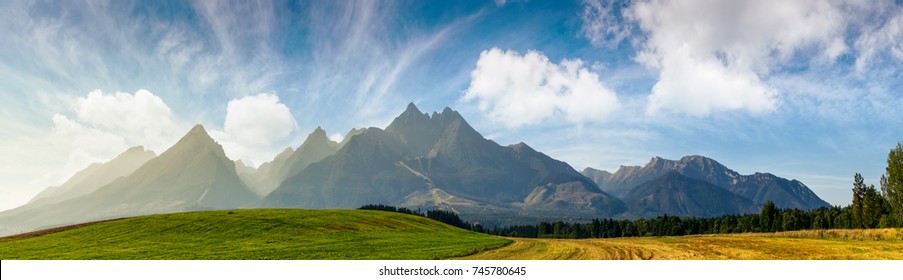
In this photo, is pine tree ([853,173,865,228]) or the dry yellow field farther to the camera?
pine tree ([853,173,865,228])

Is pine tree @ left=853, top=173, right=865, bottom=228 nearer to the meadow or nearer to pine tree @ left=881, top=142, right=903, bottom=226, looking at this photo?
pine tree @ left=881, top=142, right=903, bottom=226

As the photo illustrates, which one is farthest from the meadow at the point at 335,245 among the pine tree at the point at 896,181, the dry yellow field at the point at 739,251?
the pine tree at the point at 896,181

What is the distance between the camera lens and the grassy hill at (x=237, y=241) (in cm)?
5991

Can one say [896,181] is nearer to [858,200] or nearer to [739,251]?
[858,200]

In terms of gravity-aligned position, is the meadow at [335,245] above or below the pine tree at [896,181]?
below

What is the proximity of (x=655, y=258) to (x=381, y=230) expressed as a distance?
56301 mm

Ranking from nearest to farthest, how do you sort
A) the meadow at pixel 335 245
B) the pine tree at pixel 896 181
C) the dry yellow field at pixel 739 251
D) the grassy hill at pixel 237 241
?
the dry yellow field at pixel 739 251
the meadow at pixel 335 245
the grassy hill at pixel 237 241
the pine tree at pixel 896 181

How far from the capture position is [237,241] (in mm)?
72500

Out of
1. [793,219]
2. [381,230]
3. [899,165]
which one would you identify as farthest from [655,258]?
[793,219]

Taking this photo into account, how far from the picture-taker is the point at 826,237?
74.8 metres

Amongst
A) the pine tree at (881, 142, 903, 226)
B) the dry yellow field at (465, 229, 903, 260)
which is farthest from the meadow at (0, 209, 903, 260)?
the pine tree at (881, 142, 903, 226)

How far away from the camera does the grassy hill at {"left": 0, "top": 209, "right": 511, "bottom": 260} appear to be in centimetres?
5991

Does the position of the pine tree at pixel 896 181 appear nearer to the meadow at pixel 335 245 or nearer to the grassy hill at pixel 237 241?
the meadow at pixel 335 245
